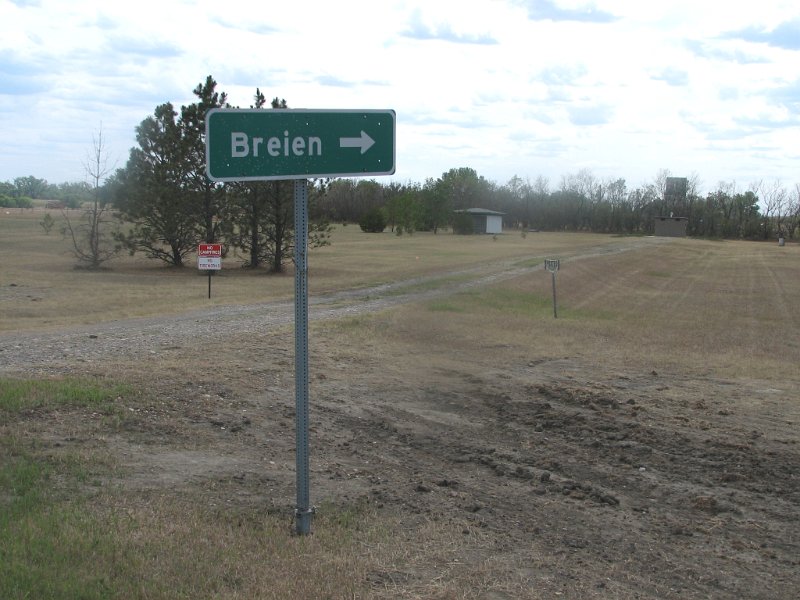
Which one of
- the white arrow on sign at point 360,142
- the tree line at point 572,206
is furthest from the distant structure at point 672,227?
the white arrow on sign at point 360,142

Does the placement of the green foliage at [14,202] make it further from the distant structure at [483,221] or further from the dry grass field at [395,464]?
the dry grass field at [395,464]

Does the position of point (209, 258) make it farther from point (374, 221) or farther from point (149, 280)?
point (374, 221)

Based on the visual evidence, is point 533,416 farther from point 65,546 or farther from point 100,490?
point 65,546

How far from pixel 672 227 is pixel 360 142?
106360mm

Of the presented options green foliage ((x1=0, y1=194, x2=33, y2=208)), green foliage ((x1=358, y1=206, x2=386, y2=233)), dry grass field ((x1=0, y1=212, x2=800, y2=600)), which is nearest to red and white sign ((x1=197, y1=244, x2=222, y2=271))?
dry grass field ((x1=0, y1=212, x2=800, y2=600))

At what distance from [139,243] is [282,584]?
111 ft

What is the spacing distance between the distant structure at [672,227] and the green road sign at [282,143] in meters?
105

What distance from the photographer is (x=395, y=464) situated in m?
6.66

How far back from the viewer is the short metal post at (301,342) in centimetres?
452

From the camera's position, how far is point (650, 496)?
20.3 ft

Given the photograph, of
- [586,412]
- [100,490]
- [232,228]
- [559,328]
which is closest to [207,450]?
[100,490]

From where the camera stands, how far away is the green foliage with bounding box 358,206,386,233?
8319 centimetres

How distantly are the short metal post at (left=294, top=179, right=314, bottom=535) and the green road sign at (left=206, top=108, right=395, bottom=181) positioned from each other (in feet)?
0.57

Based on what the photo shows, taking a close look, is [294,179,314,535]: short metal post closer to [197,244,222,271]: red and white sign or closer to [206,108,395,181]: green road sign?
[206,108,395,181]: green road sign
